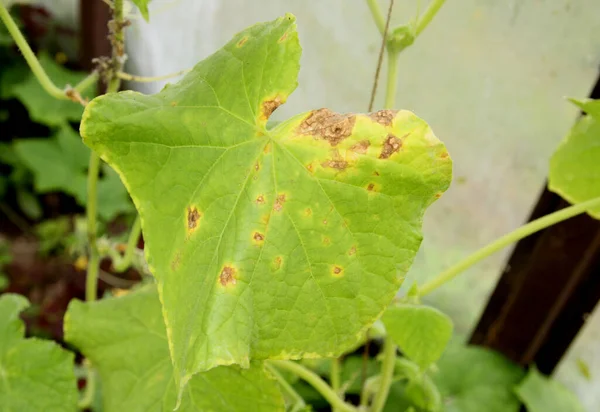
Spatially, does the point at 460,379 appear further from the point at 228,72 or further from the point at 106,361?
the point at 228,72

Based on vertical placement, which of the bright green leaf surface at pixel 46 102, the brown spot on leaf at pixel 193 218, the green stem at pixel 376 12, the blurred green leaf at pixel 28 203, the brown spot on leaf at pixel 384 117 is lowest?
the blurred green leaf at pixel 28 203

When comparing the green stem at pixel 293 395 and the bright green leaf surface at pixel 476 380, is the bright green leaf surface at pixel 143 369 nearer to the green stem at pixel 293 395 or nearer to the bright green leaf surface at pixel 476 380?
the green stem at pixel 293 395

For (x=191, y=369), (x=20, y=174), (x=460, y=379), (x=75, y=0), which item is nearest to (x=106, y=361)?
(x=191, y=369)

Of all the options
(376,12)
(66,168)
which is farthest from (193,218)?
(66,168)

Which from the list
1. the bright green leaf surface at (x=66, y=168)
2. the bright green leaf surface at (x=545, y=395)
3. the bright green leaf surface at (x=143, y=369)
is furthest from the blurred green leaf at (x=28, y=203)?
the bright green leaf surface at (x=545, y=395)

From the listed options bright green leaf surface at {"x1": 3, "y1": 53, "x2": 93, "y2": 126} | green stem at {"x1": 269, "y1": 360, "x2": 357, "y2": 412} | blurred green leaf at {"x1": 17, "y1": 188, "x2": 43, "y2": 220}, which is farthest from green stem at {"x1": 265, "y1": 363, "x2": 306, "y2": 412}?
blurred green leaf at {"x1": 17, "y1": 188, "x2": 43, "y2": 220}
